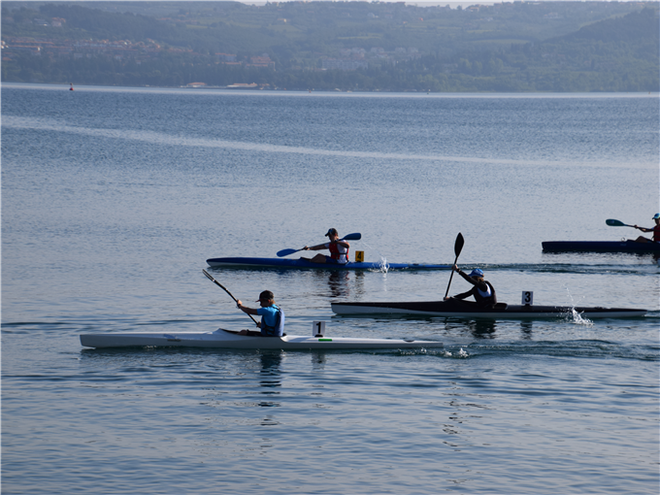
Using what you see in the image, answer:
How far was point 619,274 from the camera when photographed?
29.4 m

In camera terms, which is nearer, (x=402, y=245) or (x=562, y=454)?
(x=562, y=454)

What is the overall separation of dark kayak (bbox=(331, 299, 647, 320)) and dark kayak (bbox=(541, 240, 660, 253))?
33.6 ft

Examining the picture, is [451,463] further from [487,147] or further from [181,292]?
[487,147]

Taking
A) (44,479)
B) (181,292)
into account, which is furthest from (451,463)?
(181,292)

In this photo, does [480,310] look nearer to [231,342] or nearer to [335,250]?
[231,342]

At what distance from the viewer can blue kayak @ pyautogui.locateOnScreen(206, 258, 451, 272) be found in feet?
95.5

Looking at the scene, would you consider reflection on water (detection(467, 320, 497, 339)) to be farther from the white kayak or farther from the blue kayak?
the blue kayak

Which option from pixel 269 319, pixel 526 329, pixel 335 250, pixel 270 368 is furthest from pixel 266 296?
pixel 335 250

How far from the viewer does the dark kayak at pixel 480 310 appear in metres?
22.3

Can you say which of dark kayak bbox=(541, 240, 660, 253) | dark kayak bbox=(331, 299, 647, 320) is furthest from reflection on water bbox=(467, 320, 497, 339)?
dark kayak bbox=(541, 240, 660, 253)

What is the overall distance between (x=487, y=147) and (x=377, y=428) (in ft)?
248

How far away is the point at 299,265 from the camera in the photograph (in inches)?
1157

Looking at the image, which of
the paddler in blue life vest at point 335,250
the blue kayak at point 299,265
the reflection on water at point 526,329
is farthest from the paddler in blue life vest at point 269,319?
the blue kayak at point 299,265

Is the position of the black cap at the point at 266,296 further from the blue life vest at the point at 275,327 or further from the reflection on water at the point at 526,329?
the reflection on water at the point at 526,329
